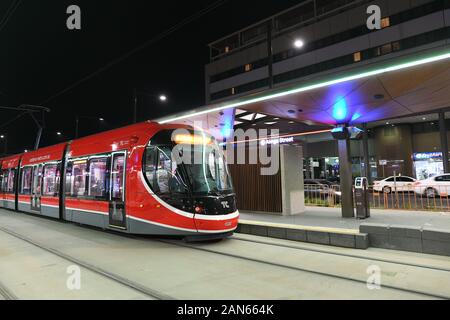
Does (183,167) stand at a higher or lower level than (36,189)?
higher

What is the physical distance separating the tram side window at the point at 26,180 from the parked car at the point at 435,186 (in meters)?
20.4

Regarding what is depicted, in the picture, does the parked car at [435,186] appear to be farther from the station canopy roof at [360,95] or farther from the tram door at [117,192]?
the tram door at [117,192]

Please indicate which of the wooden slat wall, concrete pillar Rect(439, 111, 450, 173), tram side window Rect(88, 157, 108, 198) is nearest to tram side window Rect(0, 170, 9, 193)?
tram side window Rect(88, 157, 108, 198)

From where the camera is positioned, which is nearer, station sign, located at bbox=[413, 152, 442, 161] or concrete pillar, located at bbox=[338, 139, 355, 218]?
concrete pillar, located at bbox=[338, 139, 355, 218]

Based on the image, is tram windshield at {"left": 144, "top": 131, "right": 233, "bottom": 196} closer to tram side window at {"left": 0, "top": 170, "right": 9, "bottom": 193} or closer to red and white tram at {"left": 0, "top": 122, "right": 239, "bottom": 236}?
red and white tram at {"left": 0, "top": 122, "right": 239, "bottom": 236}

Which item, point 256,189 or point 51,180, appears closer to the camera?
point 256,189

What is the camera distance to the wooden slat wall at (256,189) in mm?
13367

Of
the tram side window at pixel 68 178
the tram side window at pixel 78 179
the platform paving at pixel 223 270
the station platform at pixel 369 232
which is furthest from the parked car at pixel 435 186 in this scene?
the tram side window at pixel 68 178

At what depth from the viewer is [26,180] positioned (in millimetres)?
17328

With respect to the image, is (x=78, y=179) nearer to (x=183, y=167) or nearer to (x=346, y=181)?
(x=183, y=167)

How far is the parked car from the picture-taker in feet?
62.6

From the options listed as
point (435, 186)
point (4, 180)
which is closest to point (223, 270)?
point (435, 186)

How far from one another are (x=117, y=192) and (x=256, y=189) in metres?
6.05
